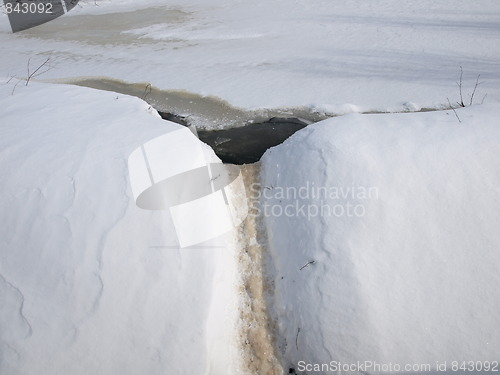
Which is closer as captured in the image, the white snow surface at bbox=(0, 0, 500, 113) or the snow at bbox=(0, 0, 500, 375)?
the snow at bbox=(0, 0, 500, 375)

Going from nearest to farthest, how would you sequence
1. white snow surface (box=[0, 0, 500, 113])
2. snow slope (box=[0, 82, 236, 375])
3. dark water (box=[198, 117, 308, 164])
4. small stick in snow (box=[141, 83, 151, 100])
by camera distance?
snow slope (box=[0, 82, 236, 375]), dark water (box=[198, 117, 308, 164]), white snow surface (box=[0, 0, 500, 113]), small stick in snow (box=[141, 83, 151, 100])

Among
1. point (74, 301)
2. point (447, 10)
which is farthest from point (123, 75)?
point (447, 10)

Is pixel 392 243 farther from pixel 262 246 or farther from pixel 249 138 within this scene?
pixel 249 138

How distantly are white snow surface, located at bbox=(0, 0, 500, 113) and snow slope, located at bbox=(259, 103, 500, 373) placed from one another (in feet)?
5.61

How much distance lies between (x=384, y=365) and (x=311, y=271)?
56cm

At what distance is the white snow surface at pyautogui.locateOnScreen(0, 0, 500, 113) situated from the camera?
414 cm

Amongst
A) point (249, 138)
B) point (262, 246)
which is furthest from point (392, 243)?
point (249, 138)

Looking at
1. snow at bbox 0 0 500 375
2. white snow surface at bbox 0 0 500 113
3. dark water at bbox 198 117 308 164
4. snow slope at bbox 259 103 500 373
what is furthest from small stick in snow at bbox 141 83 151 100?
snow slope at bbox 259 103 500 373

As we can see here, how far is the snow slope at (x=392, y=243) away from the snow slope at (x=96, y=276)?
0.43 metres

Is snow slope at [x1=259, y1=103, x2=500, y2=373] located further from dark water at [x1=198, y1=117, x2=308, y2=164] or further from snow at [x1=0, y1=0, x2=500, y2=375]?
dark water at [x1=198, y1=117, x2=308, y2=164]

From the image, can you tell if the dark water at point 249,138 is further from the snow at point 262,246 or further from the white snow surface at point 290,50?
the snow at point 262,246

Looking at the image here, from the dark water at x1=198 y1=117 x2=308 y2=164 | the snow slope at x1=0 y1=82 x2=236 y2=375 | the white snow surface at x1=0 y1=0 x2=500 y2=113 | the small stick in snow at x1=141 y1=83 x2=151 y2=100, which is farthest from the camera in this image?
the small stick in snow at x1=141 y1=83 x2=151 y2=100

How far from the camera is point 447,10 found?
584 centimetres

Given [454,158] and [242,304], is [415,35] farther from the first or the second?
[242,304]
